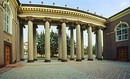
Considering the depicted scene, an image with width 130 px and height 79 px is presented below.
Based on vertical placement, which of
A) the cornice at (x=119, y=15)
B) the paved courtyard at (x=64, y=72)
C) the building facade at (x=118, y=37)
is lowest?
the paved courtyard at (x=64, y=72)

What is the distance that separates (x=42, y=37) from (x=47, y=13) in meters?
22.9

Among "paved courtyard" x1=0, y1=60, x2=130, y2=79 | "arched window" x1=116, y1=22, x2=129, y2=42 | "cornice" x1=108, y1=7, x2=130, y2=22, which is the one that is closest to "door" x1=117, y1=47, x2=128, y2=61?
"arched window" x1=116, y1=22, x2=129, y2=42

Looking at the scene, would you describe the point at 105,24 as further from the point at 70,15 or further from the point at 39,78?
the point at 39,78

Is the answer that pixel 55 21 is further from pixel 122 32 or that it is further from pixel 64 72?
pixel 64 72

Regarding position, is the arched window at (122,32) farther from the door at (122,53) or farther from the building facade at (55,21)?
the door at (122,53)

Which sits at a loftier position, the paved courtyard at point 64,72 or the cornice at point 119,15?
the cornice at point 119,15

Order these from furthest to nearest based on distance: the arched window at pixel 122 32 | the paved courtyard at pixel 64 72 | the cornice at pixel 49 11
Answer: the arched window at pixel 122 32 < the cornice at pixel 49 11 < the paved courtyard at pixel 64 72

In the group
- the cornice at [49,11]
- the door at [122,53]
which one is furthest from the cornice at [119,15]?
the cornice at [49,11]

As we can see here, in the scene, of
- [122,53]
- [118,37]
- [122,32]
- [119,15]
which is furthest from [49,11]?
[122,53]

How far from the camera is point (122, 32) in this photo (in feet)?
65.4

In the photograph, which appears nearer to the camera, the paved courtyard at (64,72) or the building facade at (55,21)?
the paved courtyard at (64,72)

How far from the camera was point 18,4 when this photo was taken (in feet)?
54.3

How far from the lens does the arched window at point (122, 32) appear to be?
63.2 feet

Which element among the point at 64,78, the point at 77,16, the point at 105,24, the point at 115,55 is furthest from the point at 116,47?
the point at 64,78
